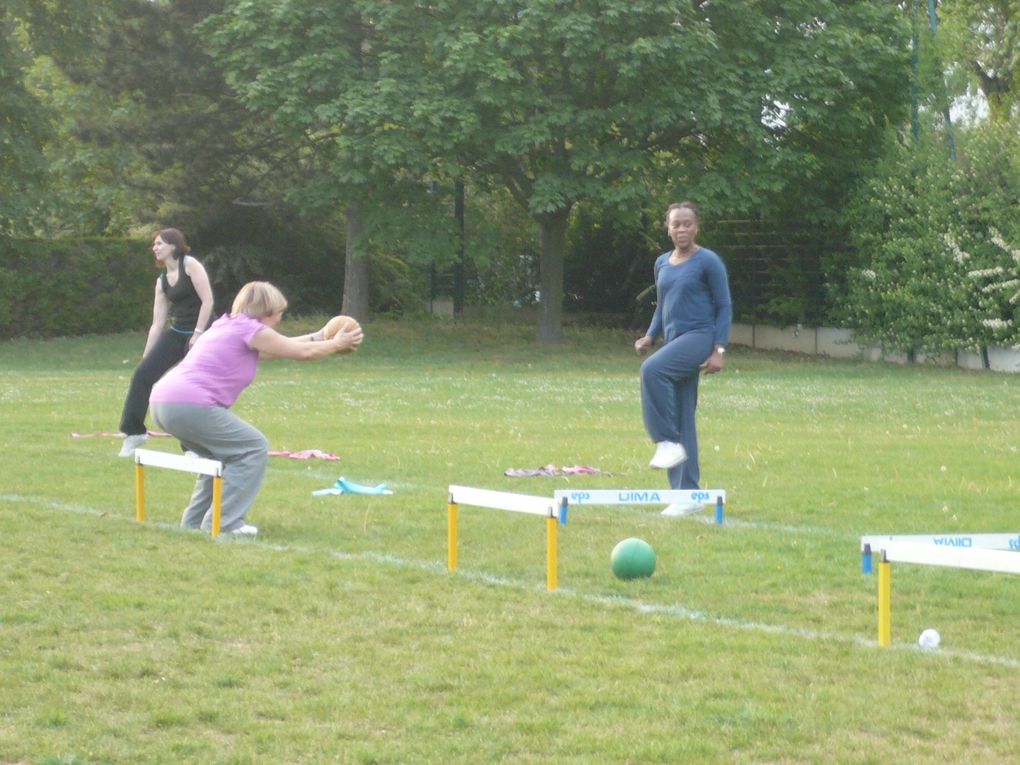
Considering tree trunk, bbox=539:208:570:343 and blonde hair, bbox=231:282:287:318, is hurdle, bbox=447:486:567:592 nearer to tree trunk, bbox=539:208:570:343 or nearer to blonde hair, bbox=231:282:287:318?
blonde hair, bbox=231:282:287:318

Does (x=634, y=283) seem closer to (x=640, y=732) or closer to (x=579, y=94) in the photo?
(x=579, y=94)

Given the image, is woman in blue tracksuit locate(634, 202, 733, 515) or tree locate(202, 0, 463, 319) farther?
tree locate(202, 0, 463, 319)

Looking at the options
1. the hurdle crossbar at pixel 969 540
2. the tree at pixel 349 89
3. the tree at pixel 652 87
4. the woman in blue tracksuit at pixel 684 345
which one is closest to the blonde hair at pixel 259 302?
the woman in blue tracksuit at pixel 684 345

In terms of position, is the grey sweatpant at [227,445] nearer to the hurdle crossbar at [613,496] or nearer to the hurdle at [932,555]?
the hurdle crossbar at [613,496]

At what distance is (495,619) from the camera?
7.17m

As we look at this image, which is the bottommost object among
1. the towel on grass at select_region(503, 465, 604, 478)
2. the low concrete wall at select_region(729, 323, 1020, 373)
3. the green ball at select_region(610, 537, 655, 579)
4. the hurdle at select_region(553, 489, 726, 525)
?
the low concrete wall at select_region(729, 323, 1020, 373)

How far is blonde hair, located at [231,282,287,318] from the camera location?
9.66 meters

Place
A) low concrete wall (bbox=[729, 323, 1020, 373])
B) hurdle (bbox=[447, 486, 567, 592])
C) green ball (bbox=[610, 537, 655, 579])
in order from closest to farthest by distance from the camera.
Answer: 1. hurdle (bbox=[447, 486, 567, 592])
2. green ball (bbox=[610, 537, 655, 579])
3. low concrete wall (bbox=[729, 323, 1020, 373])

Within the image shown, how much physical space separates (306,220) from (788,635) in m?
36.6

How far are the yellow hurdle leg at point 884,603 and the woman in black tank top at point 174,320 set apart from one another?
26.3ft

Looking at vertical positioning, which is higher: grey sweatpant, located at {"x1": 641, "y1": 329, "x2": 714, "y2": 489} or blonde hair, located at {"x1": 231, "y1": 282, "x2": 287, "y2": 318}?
blonde hair, located at {"x1": 231, "y1": 282, "x2": 287, "y2": 318}

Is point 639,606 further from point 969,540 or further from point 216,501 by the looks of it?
point 216,501

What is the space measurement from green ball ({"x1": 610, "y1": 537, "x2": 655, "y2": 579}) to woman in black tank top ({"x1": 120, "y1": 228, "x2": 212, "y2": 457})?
6.19m

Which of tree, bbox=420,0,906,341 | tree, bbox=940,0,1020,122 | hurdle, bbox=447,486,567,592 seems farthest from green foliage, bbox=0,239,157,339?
hurdle, bbox=447,486,567,592
